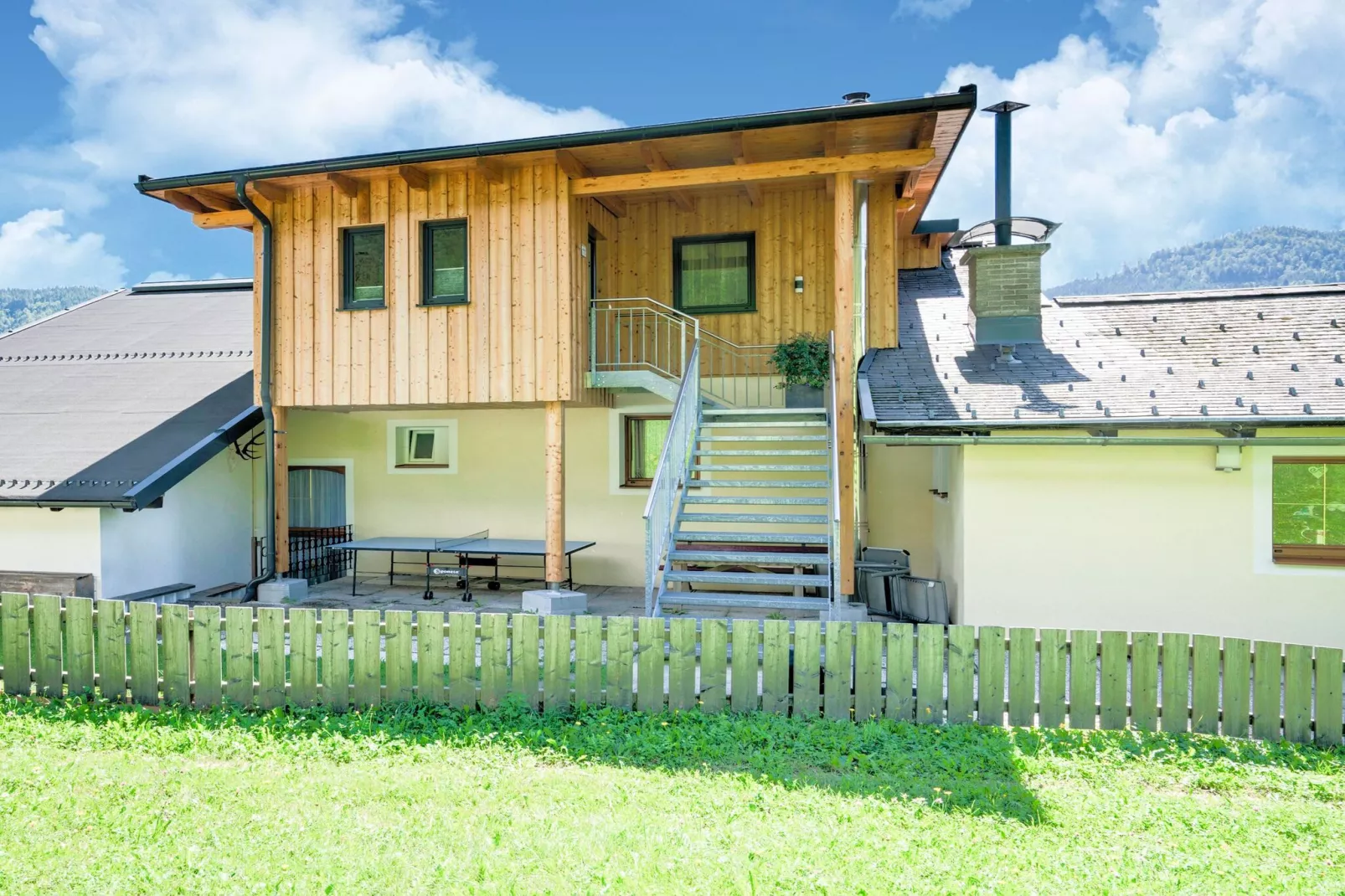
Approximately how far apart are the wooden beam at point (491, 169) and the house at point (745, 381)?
30mm

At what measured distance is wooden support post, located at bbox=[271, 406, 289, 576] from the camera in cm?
1073

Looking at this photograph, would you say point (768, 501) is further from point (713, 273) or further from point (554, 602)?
point (713, 273)

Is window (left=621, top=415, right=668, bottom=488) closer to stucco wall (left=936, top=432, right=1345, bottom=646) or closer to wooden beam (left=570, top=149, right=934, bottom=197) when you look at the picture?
wooden beam (left=570, top=149, right=934, bottom=197)

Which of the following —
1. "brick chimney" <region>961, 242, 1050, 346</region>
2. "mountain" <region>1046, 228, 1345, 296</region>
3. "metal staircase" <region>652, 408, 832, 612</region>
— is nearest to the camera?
"metal staircase" <region>652, 408, 832, 612</region>

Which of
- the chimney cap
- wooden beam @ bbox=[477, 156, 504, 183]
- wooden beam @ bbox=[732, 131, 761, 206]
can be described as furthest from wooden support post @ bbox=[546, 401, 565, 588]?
the chimney cap

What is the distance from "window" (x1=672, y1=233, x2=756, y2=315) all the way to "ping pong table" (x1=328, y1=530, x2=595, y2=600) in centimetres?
375

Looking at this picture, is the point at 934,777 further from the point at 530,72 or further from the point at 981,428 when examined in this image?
the point at 530,72

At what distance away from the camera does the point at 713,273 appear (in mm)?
11648

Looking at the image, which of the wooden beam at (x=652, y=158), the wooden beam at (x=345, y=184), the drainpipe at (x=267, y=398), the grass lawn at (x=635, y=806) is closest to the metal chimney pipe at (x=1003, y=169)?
the wooden beam at (x=652, y=158)

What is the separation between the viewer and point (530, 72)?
9062 cm

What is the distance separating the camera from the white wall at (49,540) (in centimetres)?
917

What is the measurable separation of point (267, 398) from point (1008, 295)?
9.32 meters

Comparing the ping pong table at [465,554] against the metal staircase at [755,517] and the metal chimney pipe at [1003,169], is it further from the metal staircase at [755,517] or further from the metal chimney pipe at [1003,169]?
the metal chimney pipe at [1003,169]

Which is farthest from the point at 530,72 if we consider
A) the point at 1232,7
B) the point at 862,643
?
the point at 1232,7
